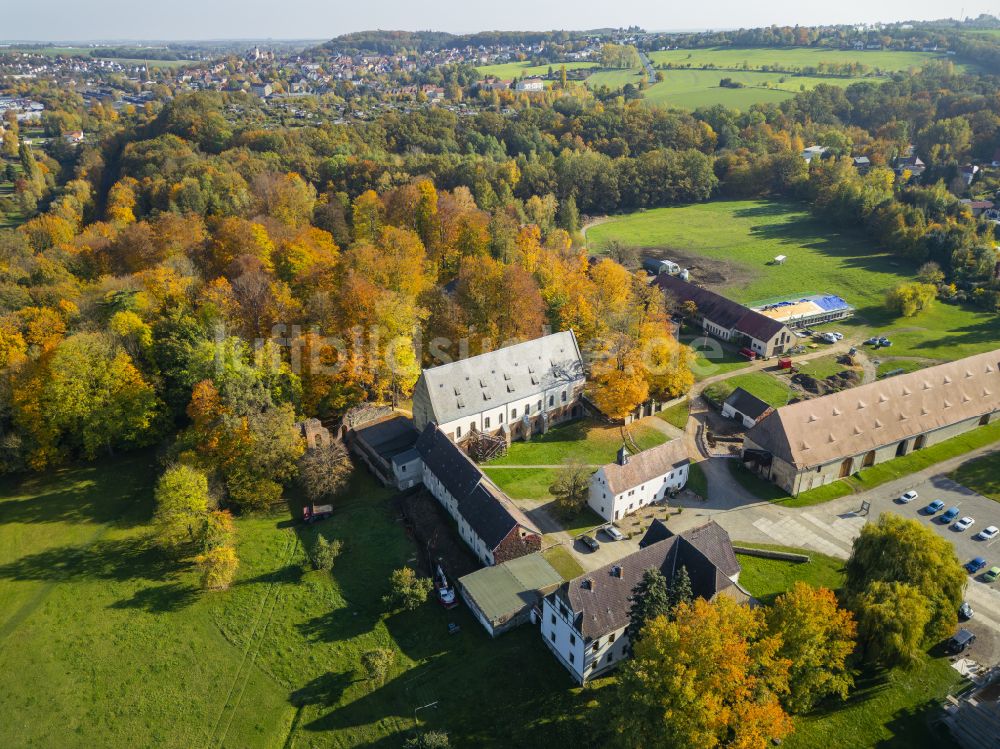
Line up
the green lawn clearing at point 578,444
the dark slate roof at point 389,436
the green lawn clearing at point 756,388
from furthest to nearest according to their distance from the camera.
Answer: the green lawn clearing at point 756,388 → the green lawn clearing at point 578,444 → the dark slate roof at point 389,436

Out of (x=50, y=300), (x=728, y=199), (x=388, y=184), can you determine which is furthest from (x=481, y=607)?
(x=728, y=199)

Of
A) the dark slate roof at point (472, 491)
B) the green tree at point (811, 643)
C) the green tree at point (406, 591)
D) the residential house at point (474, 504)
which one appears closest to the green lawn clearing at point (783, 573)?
the green tree at point (811, 643)

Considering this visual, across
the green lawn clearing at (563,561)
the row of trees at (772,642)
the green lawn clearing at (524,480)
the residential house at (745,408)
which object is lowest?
the green lawn clearing at (563,561)

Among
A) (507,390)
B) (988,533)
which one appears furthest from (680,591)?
(988,533)

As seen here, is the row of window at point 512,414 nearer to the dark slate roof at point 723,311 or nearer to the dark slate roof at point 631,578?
the dark slate roof at point 631,578

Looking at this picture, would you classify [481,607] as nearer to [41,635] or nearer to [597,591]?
[597,591]

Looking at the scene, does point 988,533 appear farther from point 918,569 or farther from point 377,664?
point 377,664
